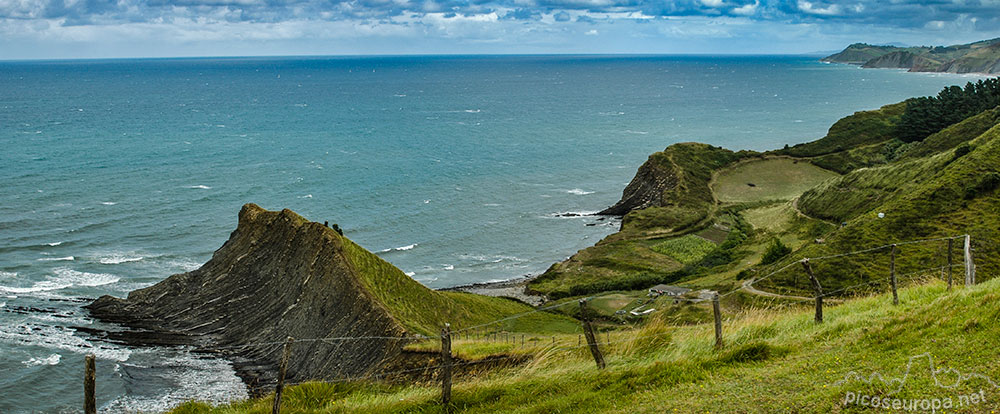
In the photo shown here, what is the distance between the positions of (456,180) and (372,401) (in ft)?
324

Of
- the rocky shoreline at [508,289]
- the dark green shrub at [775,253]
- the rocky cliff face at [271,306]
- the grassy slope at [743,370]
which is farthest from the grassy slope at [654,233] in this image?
the grassy slope at [743,370]

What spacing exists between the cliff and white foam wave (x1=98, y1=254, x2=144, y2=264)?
14.3 metres

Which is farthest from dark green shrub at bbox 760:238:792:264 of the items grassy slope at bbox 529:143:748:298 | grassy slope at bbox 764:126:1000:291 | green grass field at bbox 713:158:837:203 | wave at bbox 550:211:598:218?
wave at bbox 550:211:598:218

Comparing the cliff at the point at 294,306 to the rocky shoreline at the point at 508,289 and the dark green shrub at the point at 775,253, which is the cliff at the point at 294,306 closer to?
the rocky shoreline at the point at 508,289

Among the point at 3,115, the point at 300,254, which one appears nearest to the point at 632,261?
the point at 300,254

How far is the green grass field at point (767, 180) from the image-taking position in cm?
10038

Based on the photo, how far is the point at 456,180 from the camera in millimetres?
117250

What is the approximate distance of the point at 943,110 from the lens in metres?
116

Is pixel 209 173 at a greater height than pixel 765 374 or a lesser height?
lesser

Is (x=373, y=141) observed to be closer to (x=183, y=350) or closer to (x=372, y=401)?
(x=183, y=350)

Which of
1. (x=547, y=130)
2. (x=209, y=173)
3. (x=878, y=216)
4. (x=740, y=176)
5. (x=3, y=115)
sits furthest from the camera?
(x=3, y=115)

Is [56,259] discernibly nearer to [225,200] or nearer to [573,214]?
[225,200]

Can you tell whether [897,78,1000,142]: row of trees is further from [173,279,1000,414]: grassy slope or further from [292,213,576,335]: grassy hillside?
[173,279,1000,414]: grassy slope

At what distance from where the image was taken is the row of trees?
4505 inches
